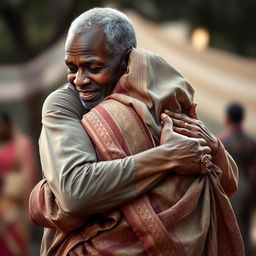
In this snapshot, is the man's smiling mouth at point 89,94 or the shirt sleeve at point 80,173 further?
the man's smiling mouth at point 89,94

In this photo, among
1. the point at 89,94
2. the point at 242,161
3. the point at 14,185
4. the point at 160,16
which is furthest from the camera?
the point at 160,16

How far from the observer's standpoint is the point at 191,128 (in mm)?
3885

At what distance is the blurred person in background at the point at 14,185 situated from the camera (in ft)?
36.7

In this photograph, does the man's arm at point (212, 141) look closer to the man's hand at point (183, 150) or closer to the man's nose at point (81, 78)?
the man's hand at point (183, 150)

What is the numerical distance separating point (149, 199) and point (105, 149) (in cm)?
24

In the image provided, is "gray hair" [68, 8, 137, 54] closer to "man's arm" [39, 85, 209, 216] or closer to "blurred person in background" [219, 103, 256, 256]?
"man's arm" [39, 85, 209, 216]

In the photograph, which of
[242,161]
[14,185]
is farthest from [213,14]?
[242,161]

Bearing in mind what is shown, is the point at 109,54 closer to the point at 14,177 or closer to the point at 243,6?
the point at 14,177

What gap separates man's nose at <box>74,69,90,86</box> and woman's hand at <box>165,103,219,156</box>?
0.32m

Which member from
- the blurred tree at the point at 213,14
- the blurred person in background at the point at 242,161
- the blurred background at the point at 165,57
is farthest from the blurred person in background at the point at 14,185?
the blurred tree at the point at 213,14

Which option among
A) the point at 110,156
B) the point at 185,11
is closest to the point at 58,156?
the point at 110,156

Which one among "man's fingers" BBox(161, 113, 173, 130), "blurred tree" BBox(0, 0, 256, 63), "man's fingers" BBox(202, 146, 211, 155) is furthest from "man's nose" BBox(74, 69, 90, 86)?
"blurred tree" BBox(0, 0, 256, 63)

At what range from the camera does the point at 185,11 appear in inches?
664

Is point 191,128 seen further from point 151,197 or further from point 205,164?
point 151,197
